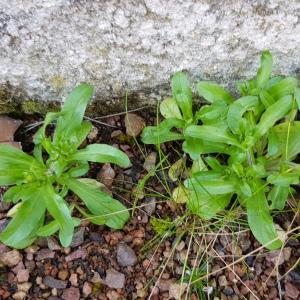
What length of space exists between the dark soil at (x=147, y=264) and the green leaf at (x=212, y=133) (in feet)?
1.22

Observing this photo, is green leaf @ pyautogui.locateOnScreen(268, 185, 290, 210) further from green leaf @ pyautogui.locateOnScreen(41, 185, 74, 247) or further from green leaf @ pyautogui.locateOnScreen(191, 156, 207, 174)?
green leaf @ pyautogui.locateOnScreen(41, 185, 74, 247)

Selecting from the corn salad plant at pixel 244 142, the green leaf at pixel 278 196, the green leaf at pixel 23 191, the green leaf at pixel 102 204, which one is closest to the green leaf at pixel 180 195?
the corn salad plant at pixel 244 142

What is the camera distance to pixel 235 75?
2.16m

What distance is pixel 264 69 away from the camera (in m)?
1.95

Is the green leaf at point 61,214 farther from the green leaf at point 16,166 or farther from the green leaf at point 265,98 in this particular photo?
the green leaf at point 265,98

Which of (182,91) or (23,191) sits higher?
(182,91)

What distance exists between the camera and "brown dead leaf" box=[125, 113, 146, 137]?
7.43ft

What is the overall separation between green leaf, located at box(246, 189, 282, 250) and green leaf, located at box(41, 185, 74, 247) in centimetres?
65

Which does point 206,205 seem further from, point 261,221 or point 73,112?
point 73,112

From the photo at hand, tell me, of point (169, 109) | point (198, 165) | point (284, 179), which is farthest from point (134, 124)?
point (284, 179)

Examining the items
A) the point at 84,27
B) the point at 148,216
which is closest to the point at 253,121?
the point at 148,216

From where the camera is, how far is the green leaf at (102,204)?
201cm

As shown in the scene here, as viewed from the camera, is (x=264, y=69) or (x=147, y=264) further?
(x=147, y=264)

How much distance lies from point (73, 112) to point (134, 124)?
1.26 ft
